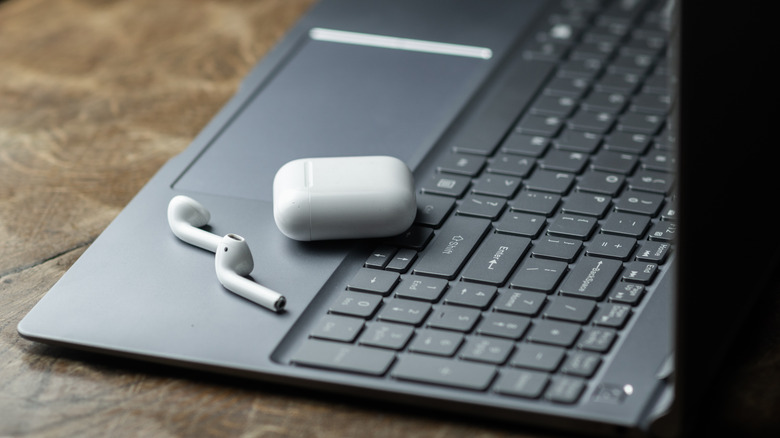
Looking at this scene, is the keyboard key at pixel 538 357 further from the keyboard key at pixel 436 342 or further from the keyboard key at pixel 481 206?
the keyboard key at pixel 481 206

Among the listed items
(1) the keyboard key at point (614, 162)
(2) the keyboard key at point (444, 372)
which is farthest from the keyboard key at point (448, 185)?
(2) the keyboard key at point (444, 372)

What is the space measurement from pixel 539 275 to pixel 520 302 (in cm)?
3

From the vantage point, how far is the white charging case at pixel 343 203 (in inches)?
27.9

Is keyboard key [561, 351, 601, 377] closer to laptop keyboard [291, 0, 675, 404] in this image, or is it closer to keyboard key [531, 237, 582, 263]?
laptop keyboard [291, 0, 675, 404]

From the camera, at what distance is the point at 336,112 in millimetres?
907

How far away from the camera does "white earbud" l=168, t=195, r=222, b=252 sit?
0.73 m

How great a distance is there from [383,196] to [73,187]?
324 millimetres

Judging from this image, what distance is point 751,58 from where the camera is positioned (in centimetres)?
53

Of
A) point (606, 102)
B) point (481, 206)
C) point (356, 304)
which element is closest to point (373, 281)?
point (356, 304)

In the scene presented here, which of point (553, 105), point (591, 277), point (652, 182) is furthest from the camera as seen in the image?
point (553, 105)

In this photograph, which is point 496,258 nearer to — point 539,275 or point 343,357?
point 539,275

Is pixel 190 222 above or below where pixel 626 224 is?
below

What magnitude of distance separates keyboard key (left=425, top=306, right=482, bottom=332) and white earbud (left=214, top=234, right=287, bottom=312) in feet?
0.33

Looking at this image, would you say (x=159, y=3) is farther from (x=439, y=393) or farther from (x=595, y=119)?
(x=439, y=393)
